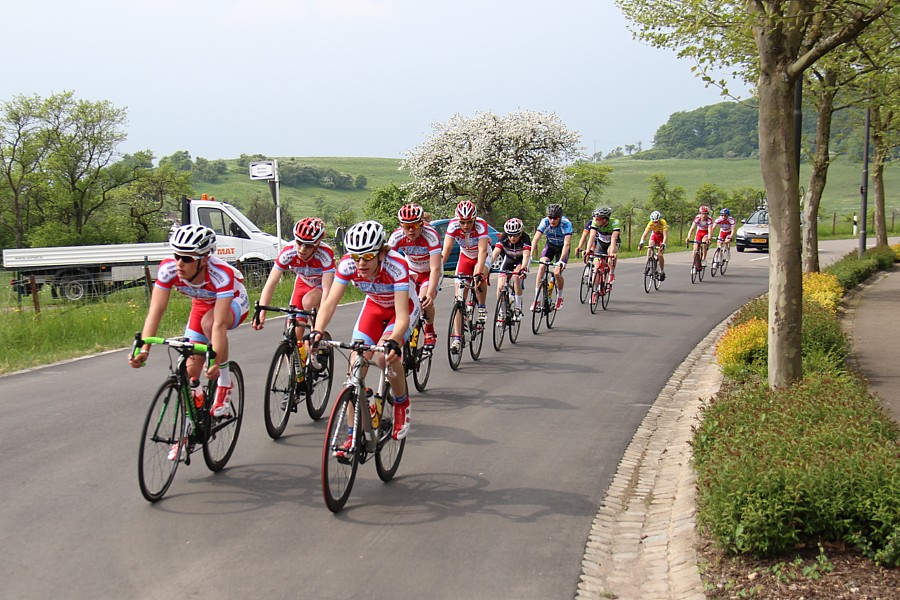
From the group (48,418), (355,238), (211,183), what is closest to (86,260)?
(48,418)

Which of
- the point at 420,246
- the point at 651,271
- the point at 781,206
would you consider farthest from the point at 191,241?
the point at 651,271

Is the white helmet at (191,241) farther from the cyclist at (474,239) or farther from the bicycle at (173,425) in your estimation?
the cyclist at (474,239)

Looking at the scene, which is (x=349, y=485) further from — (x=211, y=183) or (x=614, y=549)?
(x=211, y=183)

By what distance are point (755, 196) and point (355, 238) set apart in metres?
63.9

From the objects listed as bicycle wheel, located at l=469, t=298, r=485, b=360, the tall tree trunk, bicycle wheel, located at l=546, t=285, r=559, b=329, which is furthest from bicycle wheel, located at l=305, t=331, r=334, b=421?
bicycle wheel, located at l=546, t=285, r=559, b=329

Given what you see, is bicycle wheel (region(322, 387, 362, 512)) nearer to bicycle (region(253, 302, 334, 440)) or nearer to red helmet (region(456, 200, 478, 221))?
bicycle (region(253, 302, 334, 440))

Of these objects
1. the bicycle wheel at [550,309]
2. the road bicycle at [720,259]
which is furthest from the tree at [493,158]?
the bicycle wheel at [550,309]

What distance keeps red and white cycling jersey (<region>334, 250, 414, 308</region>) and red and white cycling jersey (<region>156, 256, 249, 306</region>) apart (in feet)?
2.67

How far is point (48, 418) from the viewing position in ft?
27.9

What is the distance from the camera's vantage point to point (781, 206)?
25.0ft

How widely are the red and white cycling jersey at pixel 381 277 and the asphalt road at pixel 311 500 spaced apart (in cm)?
142

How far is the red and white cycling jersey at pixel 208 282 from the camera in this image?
6.35 m

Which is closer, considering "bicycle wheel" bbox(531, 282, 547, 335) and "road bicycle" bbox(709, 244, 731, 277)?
"bicycle wheel" bbox(531, 282, 547, 335)

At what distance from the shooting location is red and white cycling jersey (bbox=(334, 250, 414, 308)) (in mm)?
6496
